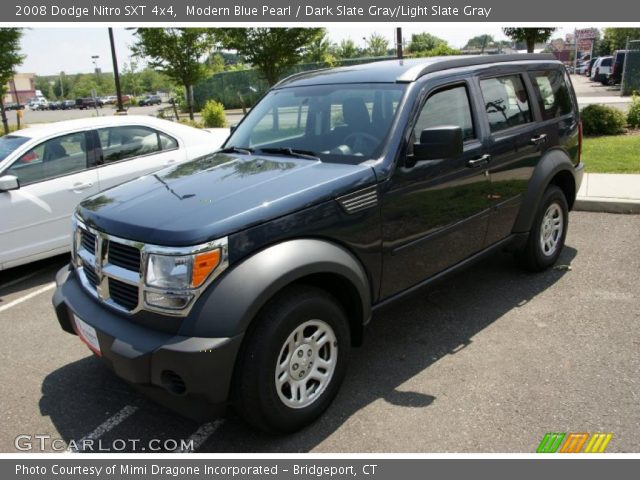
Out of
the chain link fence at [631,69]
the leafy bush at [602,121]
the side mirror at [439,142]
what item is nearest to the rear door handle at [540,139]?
the side mirror at [439,142]

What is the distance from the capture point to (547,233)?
17.0ft

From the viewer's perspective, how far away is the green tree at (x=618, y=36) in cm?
4169

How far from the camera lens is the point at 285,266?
9.27 ft

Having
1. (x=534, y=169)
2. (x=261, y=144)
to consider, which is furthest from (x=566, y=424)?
(x=261, y=144)

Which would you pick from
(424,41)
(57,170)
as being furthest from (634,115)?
(424,41)

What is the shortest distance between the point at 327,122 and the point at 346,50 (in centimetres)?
5255

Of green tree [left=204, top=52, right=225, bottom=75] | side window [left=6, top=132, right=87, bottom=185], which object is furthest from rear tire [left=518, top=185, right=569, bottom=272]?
green tree [left=204, top=52, right=225, bottom=75]

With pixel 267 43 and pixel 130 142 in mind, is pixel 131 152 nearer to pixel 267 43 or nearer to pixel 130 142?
pixel 130 142

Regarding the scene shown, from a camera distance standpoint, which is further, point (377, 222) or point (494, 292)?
point (494, 292)

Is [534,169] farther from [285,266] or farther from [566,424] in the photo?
[285,266]

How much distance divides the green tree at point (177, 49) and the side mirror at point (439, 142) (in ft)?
68.8

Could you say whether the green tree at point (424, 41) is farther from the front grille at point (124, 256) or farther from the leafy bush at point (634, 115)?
the front grille at point (124, 256)

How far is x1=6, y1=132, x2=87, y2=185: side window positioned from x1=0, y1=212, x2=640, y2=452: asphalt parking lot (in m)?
1.51

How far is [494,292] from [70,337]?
3.63m
